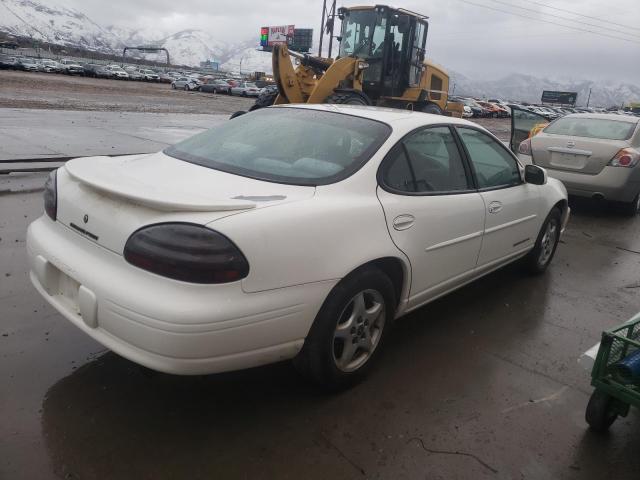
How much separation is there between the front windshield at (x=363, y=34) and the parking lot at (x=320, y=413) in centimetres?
987

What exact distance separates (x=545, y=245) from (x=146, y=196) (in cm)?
382

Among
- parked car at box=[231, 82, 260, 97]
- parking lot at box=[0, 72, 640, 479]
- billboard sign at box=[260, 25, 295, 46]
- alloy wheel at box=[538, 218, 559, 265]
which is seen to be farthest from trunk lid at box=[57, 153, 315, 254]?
billboard sign at box=[260, 25, 295, 46]

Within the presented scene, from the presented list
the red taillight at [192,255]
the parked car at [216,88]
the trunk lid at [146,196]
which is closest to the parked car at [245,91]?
the parked car at [216,88]

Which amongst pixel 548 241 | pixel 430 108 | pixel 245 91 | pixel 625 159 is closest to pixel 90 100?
pixel 430 108

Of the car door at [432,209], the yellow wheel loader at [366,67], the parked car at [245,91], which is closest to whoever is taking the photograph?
the car door at [432,209]

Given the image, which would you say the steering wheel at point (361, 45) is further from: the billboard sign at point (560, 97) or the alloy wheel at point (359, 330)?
the billboard sign at point (560, 97)

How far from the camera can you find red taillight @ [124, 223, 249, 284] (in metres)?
2.15

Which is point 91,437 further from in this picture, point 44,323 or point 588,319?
point 588,319

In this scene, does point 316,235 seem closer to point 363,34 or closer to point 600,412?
point 600,412

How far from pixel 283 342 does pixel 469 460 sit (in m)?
1.00

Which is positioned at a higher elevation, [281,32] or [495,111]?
[281,32]

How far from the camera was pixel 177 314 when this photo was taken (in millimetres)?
2109

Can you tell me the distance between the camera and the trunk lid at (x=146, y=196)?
2262 millimetres

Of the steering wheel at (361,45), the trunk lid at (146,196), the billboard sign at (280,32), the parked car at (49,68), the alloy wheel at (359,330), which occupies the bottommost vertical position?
the alloy wheel at (359,330)
